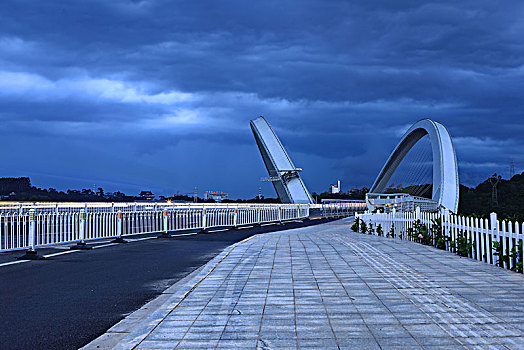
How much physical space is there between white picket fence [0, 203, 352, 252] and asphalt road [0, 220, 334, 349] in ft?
3.84

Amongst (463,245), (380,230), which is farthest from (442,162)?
(463,245)

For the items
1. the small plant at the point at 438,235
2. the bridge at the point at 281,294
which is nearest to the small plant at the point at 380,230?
the bridge at the point at 281,294

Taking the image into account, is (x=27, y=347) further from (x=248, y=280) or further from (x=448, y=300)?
(x=448, y=300)

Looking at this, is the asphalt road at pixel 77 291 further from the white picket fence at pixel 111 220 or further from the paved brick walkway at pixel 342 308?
the white picket fence at pixel 111 220

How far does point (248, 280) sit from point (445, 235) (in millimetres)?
7116

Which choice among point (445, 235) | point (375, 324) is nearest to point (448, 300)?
point (375, 324)

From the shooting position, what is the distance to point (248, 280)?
860cm

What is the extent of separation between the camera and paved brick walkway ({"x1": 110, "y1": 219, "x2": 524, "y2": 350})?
16.1 ft

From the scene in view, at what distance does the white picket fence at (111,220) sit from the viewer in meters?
14.4

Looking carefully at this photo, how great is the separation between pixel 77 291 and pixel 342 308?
4.35m

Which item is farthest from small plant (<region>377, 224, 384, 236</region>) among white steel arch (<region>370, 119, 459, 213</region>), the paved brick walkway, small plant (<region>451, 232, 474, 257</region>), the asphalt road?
white steel arch (<region>370, 119, 459, 213</region>)

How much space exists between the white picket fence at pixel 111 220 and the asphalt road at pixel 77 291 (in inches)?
46.1

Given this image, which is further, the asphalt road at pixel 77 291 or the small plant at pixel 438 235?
the small plant at pixel 438 235

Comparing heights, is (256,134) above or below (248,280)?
above
